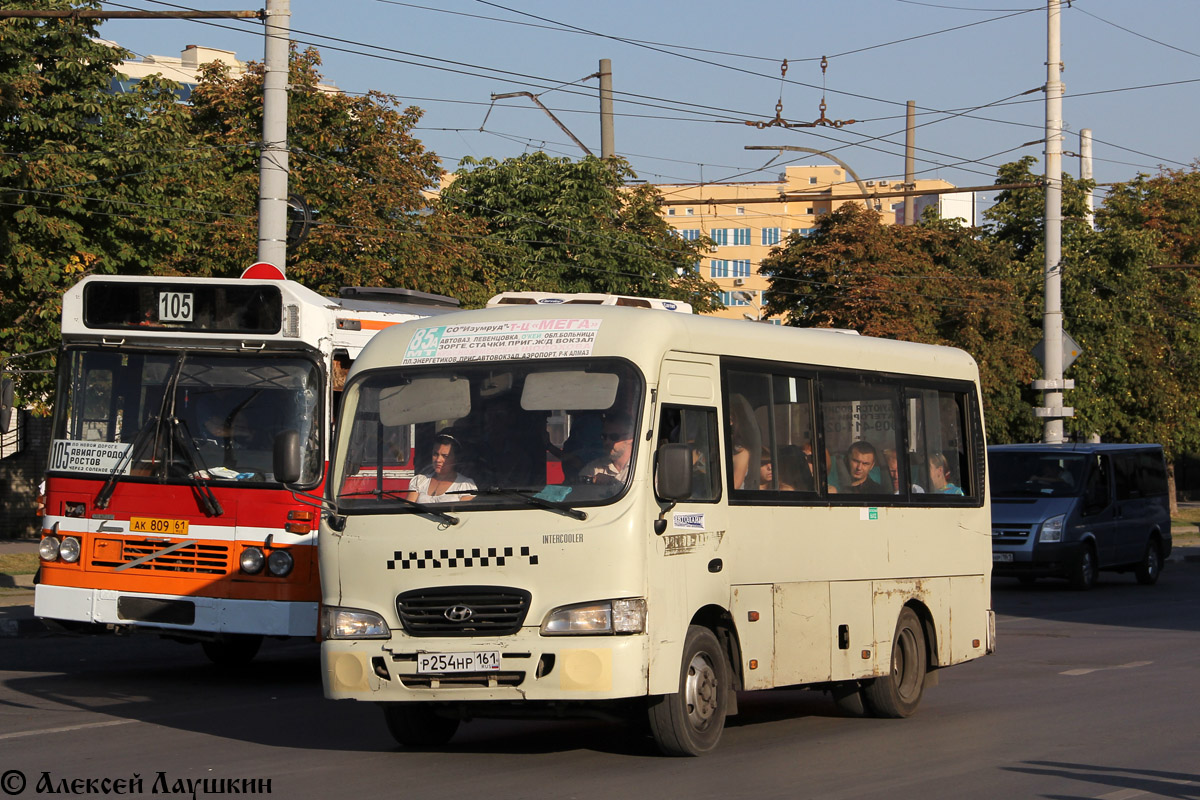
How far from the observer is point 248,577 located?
1261 cm

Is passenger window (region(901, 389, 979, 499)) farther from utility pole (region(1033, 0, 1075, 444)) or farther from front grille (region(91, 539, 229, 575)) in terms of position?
utility pole (region(1033, 0, 1075, 444))

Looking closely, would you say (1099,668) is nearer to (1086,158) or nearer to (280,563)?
(280,563)

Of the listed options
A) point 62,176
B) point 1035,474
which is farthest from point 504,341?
point 1035,474

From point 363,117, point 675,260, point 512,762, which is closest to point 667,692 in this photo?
point 512,762

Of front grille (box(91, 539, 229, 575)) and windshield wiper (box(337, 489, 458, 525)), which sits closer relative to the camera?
windshield wiper (box(337, 489, 458, 525))

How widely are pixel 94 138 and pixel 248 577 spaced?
46.2 feet

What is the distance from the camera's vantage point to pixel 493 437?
925 cm

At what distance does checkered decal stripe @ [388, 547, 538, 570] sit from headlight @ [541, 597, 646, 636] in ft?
1.09

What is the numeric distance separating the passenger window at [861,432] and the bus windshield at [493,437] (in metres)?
2.37

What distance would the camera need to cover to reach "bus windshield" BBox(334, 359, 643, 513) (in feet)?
29.6

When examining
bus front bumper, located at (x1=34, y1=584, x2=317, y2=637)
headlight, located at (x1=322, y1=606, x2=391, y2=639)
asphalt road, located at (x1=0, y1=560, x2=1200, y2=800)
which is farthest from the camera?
bus front bumper, located at (x1=34, y1=584, x2=317, y2=637)

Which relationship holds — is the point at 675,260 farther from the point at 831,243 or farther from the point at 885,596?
the point at 885,596

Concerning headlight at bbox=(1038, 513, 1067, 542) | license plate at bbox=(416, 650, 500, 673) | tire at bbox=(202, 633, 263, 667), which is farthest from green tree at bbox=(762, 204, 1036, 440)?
license plate at bbox=(416, 650, 500, 673)

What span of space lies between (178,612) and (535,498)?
4887 millimetres
